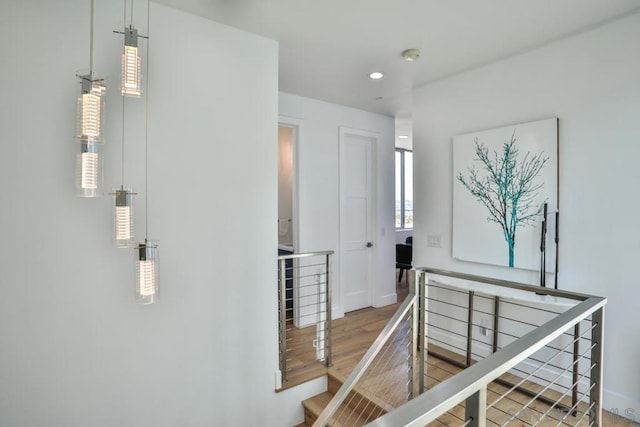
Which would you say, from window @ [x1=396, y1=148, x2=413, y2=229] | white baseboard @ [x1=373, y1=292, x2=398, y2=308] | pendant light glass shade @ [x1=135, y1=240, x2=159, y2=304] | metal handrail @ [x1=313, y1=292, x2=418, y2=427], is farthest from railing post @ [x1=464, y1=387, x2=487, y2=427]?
window @ [x1=396, y1=148, x2=413, y2=229]

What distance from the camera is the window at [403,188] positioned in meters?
6.68

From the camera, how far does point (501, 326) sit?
2.82 metres

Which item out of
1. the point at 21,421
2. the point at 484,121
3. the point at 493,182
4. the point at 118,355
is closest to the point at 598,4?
the point at 484,121

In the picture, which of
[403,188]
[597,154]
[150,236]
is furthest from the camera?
[403,188]

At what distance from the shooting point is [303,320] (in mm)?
3764

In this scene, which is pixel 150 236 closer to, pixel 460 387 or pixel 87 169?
pixel 87 169

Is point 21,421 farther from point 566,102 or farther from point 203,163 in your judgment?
point 566,102

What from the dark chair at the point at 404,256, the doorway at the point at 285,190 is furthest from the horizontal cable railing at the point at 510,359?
the doorway at the point at 285,190

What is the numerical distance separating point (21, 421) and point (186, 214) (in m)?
1.31

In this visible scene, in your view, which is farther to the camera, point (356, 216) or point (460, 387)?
point (356, 216)

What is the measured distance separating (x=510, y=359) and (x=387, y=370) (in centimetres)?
208

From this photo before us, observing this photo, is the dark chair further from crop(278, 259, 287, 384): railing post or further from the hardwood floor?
crop(278, 259, 287, 384): railing post

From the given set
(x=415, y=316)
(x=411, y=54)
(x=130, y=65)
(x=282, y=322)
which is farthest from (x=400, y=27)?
(x=282, y=322)

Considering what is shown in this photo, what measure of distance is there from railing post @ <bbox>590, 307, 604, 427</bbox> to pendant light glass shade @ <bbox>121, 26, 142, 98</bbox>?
7.45ft
